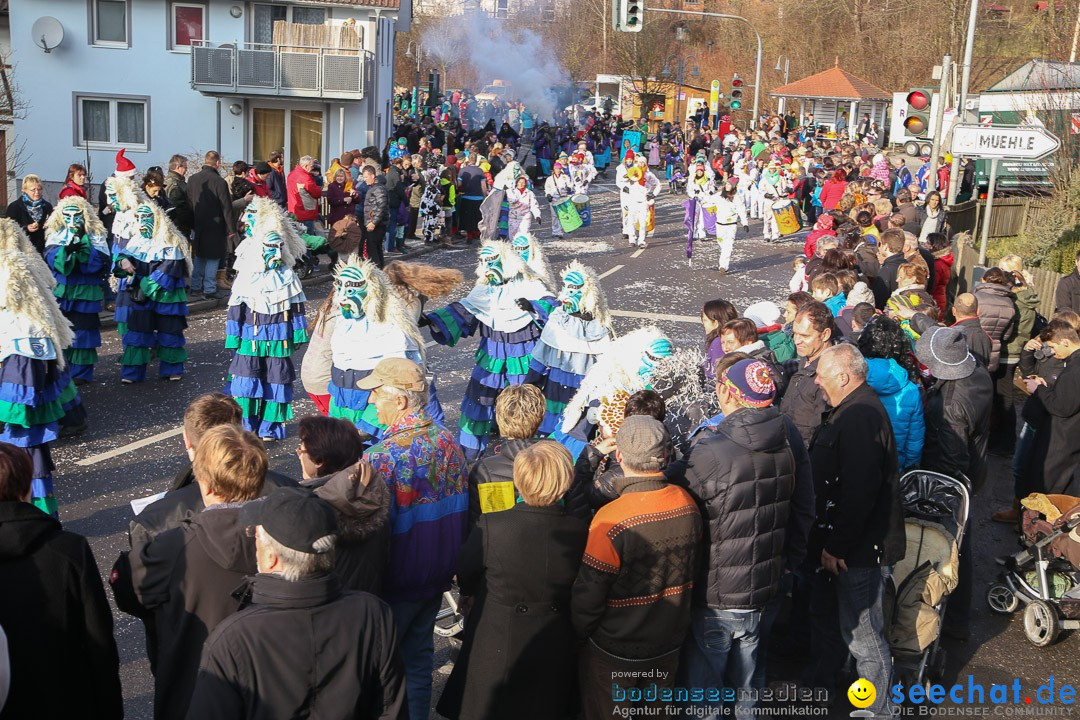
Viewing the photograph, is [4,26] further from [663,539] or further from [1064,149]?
[663,539]

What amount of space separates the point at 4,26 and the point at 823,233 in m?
27.9

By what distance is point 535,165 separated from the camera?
1314 inches

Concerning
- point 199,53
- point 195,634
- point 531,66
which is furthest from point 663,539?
point 531,66

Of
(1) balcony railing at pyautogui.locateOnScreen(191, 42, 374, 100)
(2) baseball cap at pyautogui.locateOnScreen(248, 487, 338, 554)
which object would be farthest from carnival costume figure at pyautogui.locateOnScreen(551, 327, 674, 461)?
(1) balcony railing at pyautogui.locateOnScreen(191, 42, 374, 100)

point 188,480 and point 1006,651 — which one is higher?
point 188,480

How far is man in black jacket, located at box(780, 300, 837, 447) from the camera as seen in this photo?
20.0 feet

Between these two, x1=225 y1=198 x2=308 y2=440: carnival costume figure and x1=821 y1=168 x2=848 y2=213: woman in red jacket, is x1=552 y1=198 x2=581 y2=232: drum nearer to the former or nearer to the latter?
x1=821 y1=168 x2=848 y2=213: woman in red jacket

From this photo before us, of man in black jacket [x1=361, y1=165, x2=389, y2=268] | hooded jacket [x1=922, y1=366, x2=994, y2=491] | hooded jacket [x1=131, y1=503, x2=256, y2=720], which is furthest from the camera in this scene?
man in black jacket [x1=361, y1=165, x2=389, y2=268]

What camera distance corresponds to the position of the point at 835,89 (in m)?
46.4

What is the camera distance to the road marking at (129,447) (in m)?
8.96

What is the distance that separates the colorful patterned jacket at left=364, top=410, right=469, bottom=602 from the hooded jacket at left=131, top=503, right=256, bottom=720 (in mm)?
838

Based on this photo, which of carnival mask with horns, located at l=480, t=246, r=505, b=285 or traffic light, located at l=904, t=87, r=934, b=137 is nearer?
carnival mask with horns, located at l=480, t=246, r=505, b=285

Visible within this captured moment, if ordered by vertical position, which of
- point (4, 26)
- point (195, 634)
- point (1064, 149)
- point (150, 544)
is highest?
point (4, 26)

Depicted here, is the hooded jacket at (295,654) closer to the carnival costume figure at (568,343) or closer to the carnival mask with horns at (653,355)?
the carnival mask with horns at (653,355)
